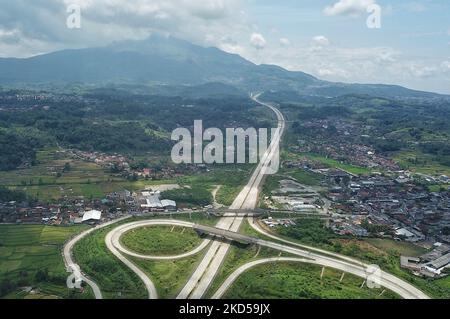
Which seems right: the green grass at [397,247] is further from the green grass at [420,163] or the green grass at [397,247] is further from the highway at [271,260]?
the green grass at [420,163]

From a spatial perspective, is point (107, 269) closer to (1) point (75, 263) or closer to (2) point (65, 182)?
(1) point (75, 263)

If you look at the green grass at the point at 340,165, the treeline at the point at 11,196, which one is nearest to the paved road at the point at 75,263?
the treeline at the point at 11,196

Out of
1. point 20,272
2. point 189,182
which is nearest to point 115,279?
point 20,272

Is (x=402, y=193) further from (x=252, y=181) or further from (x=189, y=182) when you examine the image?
(x=189, y=182)

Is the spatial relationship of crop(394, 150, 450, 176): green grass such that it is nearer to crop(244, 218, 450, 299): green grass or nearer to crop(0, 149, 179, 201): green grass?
crop(244, 218, 450, 299): green grass

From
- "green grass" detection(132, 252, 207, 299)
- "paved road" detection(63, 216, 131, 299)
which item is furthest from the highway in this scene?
"paved road" detection(63, 216, 131, 299)

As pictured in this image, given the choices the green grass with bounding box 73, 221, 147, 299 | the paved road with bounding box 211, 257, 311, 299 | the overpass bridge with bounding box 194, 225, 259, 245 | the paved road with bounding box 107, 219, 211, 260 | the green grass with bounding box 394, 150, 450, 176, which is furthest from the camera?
the green grass with bounding box 394, 150, 450, 176
